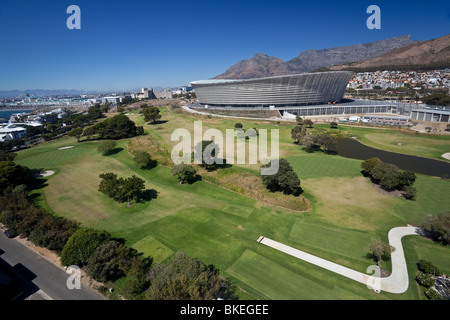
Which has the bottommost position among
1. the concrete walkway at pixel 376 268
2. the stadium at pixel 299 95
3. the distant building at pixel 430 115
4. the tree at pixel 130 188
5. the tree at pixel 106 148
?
the concrete walkway at pixel 376 268

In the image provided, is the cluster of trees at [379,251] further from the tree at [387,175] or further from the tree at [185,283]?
the tree at [185,283]

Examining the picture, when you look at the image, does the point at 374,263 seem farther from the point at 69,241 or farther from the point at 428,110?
the point at 428,110

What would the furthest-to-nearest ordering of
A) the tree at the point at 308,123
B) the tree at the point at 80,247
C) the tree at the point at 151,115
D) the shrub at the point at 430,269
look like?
the tree at the point at 151,115
the tree at the point at 308,123
the tree at the point at 80,247
the shrub at the point at 430,269

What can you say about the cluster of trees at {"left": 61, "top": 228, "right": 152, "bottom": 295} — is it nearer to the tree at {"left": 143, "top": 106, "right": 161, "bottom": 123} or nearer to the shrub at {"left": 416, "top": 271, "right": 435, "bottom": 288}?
the shrub at {"left": 416, "top": 271, "right": 435, "bottom": 288}

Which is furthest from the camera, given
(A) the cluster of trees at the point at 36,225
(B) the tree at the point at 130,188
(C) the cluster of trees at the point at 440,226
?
(B) the tree at the point at 130,188

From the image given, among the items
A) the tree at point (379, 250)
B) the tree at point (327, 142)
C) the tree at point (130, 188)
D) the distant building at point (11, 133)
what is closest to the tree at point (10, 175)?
the tree at point (130, 188)

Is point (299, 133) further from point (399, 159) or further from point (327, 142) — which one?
point (399, 159)

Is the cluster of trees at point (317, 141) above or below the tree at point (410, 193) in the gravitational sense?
above
